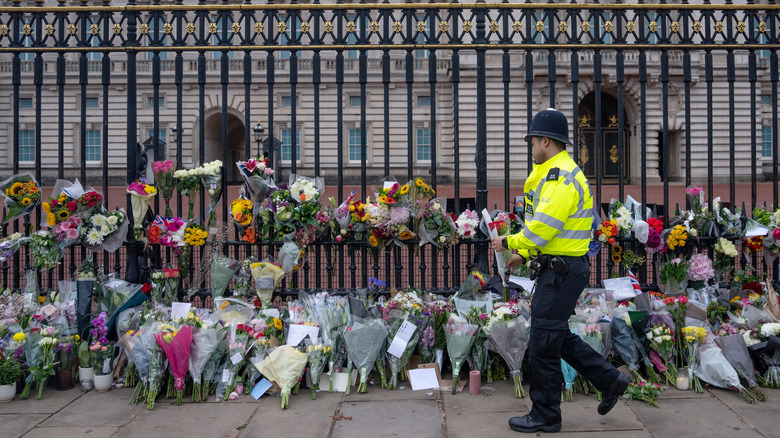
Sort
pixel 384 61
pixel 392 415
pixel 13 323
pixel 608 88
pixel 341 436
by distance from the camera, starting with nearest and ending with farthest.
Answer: pixel 341 436 < pixel 392 415 < pixel 13 323 < pixel 384 61 < pixel 608 88

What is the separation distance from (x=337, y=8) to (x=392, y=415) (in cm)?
367

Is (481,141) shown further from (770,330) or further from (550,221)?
(770,330)

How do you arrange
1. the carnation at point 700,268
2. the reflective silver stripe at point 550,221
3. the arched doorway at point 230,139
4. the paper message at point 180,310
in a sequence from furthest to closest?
the arched doorway at point 230,139 → the carnation at point 700,268 → the paper message at point 180,310 → the reflective silver stripe at point 550,221

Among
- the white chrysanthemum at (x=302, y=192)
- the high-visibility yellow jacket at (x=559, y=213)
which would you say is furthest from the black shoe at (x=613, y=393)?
the white chrysanthemum at (x=302, y=192)

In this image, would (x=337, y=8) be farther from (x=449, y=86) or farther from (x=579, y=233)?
(x=449, y=86)

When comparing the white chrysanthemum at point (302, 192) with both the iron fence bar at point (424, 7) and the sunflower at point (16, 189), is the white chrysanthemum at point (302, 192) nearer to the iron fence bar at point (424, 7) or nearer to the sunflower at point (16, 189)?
the iron fence bar at point (424, 7)

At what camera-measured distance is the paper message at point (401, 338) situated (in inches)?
185

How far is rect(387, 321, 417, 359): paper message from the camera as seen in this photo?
4.69m

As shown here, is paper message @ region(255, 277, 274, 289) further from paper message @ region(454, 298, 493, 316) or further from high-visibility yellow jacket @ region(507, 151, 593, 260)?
high-visibility yellow jacket @ region(507, 151, 593, 260)

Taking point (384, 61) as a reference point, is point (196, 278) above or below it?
below

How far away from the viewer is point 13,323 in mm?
4891

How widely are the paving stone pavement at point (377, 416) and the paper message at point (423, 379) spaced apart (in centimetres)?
7

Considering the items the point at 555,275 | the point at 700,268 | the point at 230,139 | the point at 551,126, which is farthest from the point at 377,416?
the point at 230,139

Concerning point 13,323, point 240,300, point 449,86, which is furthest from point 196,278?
point 449,86
